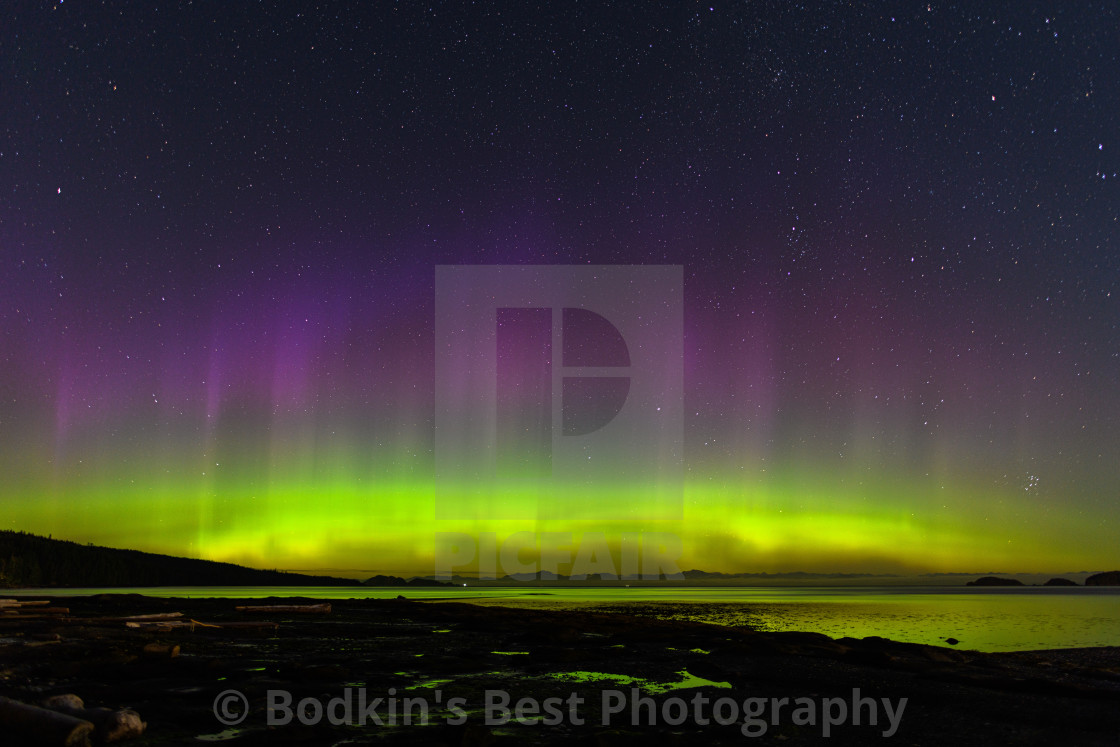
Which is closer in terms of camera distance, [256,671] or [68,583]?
[256,671]

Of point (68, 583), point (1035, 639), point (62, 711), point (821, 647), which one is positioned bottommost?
point (68, 583)

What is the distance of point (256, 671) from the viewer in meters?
16.0

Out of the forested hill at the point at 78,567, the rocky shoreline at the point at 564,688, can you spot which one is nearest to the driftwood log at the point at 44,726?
the rocky shoreline at the point at 564,688

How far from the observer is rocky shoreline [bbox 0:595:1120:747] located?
430 inches

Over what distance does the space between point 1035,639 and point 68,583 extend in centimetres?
16616

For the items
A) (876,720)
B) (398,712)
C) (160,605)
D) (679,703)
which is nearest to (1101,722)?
(876,720)

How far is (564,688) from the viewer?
574 inches

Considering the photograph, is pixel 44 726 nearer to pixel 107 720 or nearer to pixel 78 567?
pixel 107 720

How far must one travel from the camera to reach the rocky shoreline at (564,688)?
10.9 metres

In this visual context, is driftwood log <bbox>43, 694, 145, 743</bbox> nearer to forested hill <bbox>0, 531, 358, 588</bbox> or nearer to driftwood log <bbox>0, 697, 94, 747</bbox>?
driftwood log <bbox>0, 697, 94, 747</bbox>

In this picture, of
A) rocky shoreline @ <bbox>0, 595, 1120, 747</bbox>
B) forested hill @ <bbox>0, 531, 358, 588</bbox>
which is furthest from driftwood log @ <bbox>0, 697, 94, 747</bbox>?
forested hill @ <bbox>0, 531, 358, 588</bbox>

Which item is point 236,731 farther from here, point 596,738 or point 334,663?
point 334,663

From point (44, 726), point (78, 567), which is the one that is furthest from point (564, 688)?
point (78, 567)

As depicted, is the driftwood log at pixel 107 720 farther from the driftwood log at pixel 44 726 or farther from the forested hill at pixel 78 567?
the forested hill at pixel 78 567
